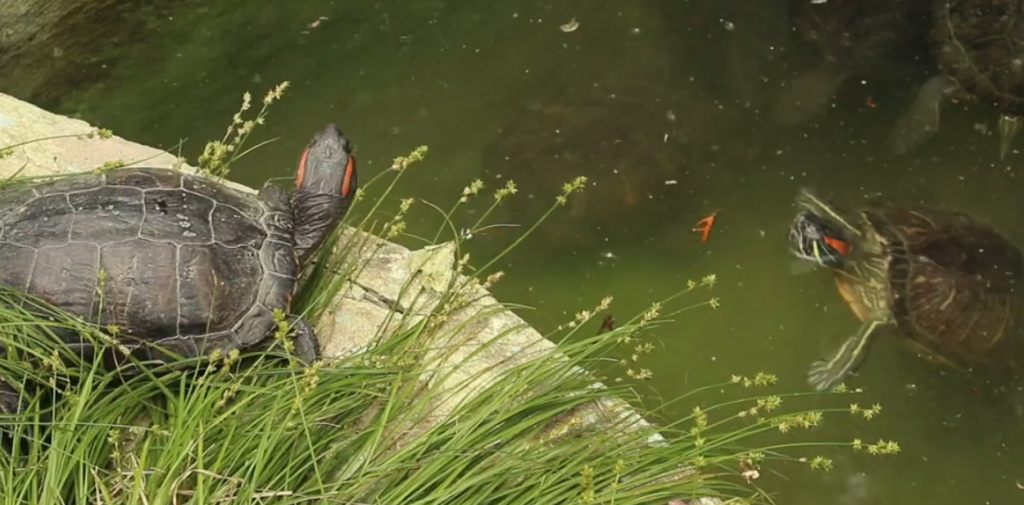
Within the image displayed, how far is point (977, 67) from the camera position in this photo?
290cm

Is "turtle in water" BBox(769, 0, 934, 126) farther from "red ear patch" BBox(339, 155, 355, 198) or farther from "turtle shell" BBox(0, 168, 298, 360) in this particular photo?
"turtle shell" BBox(0, 168, 298, 360)

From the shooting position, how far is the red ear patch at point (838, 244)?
2.61 metres

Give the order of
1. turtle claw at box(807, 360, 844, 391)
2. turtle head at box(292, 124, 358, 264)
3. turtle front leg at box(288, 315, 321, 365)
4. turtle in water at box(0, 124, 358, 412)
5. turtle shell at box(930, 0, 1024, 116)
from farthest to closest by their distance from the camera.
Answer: turtle shell at box(930, 0, 1024, 116) → turtle claw at box(807, 360, 844, 391) → turtle head at box(292, 124, 358, 264) → turtle front leg at box(288, 315, 321, 365) → turtle in water at box(0, 124, 358, 412)

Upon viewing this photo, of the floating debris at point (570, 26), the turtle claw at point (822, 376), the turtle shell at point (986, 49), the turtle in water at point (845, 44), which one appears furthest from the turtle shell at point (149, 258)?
the turtle shell at point (986, 49)

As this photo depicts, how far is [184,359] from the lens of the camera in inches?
59.6

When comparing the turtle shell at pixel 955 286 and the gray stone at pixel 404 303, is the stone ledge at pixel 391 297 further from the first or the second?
the turtle shell at pixel 955 286

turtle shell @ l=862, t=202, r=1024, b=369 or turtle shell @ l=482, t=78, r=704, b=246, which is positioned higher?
turtle shell @ l=482, t=78, r=704, b=246

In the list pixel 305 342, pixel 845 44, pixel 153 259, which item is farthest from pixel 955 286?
pixel 153 259

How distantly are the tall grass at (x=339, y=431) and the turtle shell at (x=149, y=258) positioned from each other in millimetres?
56

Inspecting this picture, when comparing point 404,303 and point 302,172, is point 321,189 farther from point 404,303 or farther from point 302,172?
point 404,303

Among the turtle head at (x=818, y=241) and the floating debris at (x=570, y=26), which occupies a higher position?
the floating debris at (x=570, y=26)

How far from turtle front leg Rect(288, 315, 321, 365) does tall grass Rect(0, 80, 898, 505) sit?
0.05 m

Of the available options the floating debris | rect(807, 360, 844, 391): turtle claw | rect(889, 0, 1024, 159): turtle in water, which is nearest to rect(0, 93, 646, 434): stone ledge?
rect(807, 360, 844, 391): turtle claw

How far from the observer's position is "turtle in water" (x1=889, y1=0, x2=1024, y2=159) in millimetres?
2875
